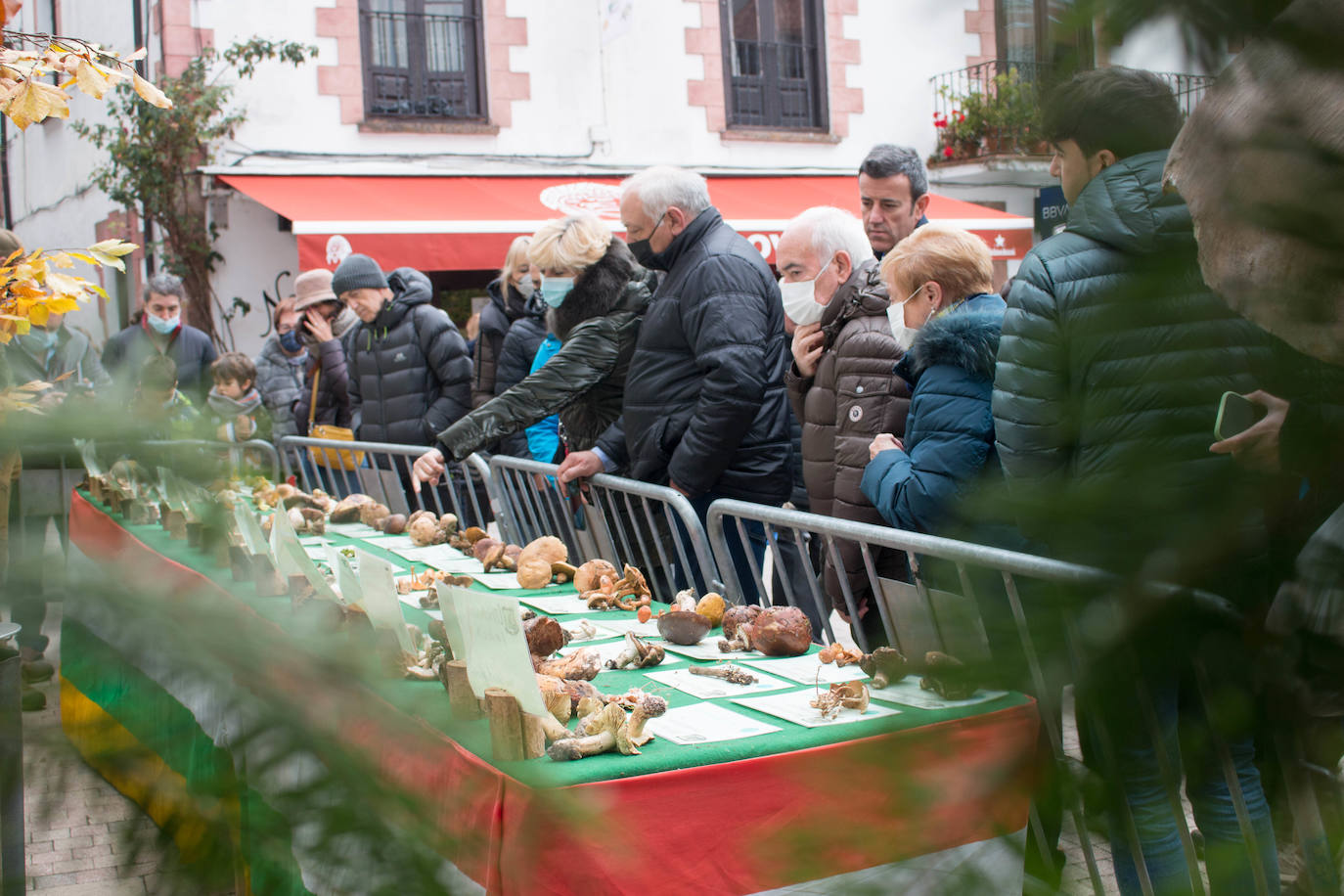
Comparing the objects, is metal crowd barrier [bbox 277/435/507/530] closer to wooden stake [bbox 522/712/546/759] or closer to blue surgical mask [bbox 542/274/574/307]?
blue surgical mask [bbox 542/274/574/307]

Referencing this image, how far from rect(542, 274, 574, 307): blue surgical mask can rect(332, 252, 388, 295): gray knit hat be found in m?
1.32

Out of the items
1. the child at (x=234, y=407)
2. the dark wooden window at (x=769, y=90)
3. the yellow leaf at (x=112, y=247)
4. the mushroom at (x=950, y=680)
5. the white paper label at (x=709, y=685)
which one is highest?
the dark wooden window at (x=769, y=90)

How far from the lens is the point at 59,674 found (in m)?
0.27

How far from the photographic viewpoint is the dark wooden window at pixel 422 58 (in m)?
10.5

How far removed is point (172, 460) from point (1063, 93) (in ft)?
1.00

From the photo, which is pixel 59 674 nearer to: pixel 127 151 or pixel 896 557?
pixel 896 557

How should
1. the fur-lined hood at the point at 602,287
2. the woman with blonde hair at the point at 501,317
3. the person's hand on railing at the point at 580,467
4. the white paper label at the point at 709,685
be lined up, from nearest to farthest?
1. the white paper label at the point at 709,685
2. the person's hand on railing at the point at 580,467
3. the fur-lined hood at the point at 602,287
4. the woman with blonde hair at the point at 501,317

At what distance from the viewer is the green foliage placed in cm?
930

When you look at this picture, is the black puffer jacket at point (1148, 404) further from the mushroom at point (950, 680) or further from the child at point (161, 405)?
the child at point (161, 405)

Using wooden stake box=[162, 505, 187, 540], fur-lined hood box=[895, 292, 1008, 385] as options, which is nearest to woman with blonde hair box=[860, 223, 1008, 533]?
fur-lined hood box=[895, 292, 1008, 385]

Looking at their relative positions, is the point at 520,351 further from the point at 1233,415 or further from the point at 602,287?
the point at 1233,415

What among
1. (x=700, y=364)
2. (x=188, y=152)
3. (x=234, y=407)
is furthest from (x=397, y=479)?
(x=188, y=152)

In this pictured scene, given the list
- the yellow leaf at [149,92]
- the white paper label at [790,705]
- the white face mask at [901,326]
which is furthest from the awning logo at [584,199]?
the yellow leaf at [149,92]

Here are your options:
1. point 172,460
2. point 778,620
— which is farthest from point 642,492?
point 172,460
